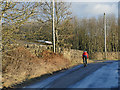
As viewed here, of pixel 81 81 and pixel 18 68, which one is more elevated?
pixel 18 68

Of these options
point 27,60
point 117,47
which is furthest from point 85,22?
point 27,60

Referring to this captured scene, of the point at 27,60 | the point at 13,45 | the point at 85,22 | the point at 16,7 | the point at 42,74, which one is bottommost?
the point at 42,74

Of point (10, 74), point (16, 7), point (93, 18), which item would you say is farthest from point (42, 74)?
point (93, 18)

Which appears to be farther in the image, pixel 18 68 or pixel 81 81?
pixel 18 68

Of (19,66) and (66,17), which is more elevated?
(66,17)

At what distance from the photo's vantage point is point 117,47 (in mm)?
52031

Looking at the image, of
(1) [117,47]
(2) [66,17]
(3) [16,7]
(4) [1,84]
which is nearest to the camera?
(4) [1,84]

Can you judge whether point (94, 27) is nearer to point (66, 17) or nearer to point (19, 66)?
point (66, 17)

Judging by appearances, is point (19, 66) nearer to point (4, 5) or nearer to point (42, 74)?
point (42, 74)

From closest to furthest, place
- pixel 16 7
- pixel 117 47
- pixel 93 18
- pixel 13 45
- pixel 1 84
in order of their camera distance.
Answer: pixel 1 84 → pixel 16 7 → pixel 13 45 → pixel 117 47 → pixel 93 18

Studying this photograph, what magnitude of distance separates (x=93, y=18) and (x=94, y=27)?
4587mm

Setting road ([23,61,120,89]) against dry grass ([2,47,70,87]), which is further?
dry grass ([2,47,70,87])

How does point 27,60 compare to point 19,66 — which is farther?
point 27,60

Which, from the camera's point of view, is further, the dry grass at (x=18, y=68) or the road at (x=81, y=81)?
the dry grass at (x=18, y=68)
